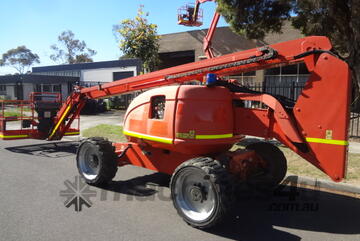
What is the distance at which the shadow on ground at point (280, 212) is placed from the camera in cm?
406

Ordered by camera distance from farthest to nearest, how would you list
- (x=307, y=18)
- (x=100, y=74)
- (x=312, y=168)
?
(x=100, y=74)
(x=307, y=18)
(x=312, y=168)

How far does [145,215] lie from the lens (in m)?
4.54

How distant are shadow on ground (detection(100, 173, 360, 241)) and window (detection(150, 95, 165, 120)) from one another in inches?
57.1

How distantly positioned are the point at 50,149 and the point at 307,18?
33.7ft

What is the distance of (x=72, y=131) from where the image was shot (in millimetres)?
9938

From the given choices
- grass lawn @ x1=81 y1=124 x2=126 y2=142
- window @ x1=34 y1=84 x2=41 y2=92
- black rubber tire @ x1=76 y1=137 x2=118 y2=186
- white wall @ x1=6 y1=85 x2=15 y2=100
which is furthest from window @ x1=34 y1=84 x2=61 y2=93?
black rubber tire @ x1=76 y1=137 x2=118 y2=186

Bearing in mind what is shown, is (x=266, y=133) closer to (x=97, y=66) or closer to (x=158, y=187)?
(x=158, y=187)

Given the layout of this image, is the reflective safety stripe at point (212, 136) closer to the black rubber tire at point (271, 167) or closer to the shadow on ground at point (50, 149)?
the black rubber tire at point (271, 167)

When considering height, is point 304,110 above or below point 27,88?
below

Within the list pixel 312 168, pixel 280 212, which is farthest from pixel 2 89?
pixel 280 212

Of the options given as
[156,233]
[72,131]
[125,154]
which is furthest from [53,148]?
[156,233]

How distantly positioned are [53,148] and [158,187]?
17.4 ft

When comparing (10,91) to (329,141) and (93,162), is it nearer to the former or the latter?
(93,162)

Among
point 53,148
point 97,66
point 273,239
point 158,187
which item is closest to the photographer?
point 273,239
